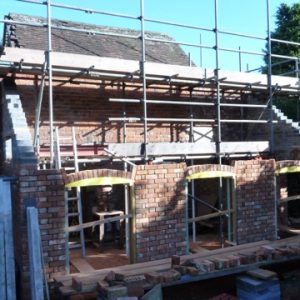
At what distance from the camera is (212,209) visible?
365 inches

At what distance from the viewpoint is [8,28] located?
1020cm

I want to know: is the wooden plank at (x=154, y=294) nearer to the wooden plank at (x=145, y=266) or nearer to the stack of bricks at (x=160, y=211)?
the wooden plank at (x=145, y=266)

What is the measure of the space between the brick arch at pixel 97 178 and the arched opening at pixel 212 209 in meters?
1.32

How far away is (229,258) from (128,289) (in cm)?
189

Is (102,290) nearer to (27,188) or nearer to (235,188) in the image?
(27,188)

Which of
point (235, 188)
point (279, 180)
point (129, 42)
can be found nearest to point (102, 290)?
point (235, 188)

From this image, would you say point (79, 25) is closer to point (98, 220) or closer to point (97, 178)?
point (98, 220)

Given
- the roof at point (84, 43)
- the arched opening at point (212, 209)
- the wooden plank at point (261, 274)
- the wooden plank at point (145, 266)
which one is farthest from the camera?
the roof at point (84, 43)

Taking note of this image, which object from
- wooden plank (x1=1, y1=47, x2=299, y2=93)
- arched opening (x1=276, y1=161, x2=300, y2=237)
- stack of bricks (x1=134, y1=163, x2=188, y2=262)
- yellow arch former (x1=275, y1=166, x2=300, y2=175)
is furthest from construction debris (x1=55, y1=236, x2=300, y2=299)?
wooden plank (x1=1, y1=47, x2=299, y2=93)

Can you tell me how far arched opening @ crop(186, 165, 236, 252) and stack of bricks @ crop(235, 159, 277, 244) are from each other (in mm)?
158

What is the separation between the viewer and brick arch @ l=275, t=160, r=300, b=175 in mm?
8808

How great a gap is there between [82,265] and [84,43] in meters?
6.12

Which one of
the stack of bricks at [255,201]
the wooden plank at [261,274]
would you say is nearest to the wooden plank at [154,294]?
the wooden plank at [261,274]

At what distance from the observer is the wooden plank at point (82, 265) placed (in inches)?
270
